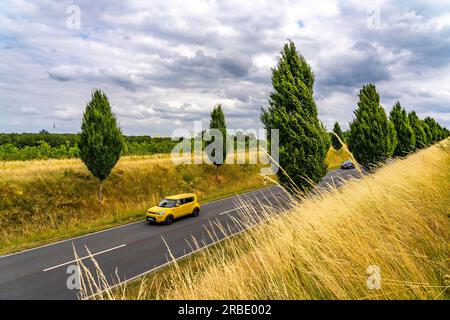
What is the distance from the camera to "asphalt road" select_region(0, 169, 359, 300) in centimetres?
957

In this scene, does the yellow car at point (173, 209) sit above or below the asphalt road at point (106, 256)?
above

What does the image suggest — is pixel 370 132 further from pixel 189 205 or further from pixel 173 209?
pixel 173 209

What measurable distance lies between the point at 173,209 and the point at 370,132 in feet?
51.8

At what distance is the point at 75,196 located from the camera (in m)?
21.7

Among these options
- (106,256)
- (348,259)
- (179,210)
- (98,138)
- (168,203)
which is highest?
(98,138)

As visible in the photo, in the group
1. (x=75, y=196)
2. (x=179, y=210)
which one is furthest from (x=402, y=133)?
(x=75, y=196)

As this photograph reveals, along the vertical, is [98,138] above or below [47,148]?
above

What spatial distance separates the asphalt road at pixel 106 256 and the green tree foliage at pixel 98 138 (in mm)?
5649

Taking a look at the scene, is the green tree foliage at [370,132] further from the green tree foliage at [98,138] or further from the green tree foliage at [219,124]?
the green tree foliage at [98,138]

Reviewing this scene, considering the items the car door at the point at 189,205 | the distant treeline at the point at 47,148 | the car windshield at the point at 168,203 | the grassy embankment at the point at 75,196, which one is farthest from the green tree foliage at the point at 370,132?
the distant treeline at the point at 47,148

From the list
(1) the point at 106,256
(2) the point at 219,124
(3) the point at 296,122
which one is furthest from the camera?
(2) the point at 219,124

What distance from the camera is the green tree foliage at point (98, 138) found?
67.9ft

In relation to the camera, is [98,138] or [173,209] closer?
[173,209]
